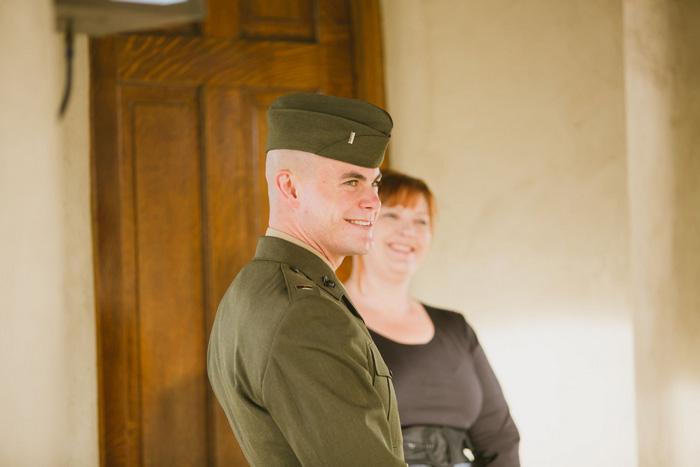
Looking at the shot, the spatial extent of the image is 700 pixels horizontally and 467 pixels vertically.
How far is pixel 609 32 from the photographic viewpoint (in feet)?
8.29

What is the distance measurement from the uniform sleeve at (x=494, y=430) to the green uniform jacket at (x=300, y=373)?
89 centimetres

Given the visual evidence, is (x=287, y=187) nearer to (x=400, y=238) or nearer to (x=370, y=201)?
(x=370, y=201)

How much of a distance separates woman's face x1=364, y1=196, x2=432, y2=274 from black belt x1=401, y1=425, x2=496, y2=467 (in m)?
0.45

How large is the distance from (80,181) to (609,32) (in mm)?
1894

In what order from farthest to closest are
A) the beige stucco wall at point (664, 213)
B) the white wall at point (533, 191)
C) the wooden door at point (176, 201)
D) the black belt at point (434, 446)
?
the beige stucco wall at point (664, 213)
the white wall at point (533, 191)
the wooden door at point (176, 201)
the black belt at point (434, 446)

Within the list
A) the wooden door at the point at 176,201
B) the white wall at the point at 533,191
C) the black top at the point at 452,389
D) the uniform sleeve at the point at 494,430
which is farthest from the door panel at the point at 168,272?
the uniform sleeve at the point at 494,430

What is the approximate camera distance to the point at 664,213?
2.62 m

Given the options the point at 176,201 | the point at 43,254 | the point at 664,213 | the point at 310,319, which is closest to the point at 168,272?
the point at 176,201

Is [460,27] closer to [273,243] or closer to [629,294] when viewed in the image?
[629,294]

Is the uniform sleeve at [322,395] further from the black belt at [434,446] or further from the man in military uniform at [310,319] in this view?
the black belt at [434,446]

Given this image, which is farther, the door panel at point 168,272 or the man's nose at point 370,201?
the door panel at point 168,272

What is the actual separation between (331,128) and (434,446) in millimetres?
1035

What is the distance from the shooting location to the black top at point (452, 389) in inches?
72.4

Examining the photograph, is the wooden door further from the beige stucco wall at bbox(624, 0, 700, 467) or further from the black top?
the beige stucco wall at bbox(624, 0, 700, 467)
